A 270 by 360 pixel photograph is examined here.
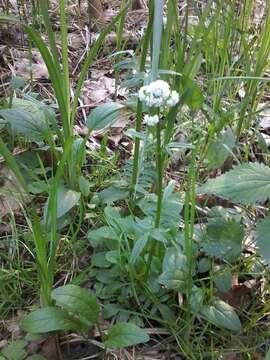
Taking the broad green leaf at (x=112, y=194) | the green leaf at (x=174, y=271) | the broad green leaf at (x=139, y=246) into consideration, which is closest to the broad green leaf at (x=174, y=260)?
the green leaf at (x=174, y=271)

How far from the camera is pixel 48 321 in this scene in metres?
0.84

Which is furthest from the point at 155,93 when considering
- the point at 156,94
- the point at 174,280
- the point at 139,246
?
the point at 174,280

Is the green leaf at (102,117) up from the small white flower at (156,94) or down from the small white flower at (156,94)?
down

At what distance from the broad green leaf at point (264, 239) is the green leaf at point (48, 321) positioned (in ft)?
1.10

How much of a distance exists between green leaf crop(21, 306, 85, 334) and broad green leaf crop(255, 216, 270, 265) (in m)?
0.33

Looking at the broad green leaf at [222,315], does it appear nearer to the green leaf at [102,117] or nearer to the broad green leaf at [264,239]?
the broad green leaf at [264,239]

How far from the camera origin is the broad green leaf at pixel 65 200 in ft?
3.46

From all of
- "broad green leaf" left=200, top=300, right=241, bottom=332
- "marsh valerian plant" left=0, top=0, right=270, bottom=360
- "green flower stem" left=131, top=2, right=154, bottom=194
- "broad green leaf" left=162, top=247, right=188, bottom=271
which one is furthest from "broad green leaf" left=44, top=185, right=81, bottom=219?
"broad green leaf" left=200, top=300, right=241, bottom=332

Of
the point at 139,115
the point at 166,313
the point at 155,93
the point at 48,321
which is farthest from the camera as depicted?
the point at 139,115

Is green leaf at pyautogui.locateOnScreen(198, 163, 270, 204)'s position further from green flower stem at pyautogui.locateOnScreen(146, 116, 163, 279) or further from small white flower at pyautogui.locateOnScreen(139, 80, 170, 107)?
small white flower at pyautogui.locateOnScreen(139, 80, 170, 107)

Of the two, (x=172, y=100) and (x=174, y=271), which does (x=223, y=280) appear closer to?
(x=174, y=271)

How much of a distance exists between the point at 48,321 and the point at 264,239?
0.39 metres

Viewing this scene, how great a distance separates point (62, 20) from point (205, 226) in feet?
1.76

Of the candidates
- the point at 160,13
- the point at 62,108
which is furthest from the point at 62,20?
the point at 160,13
